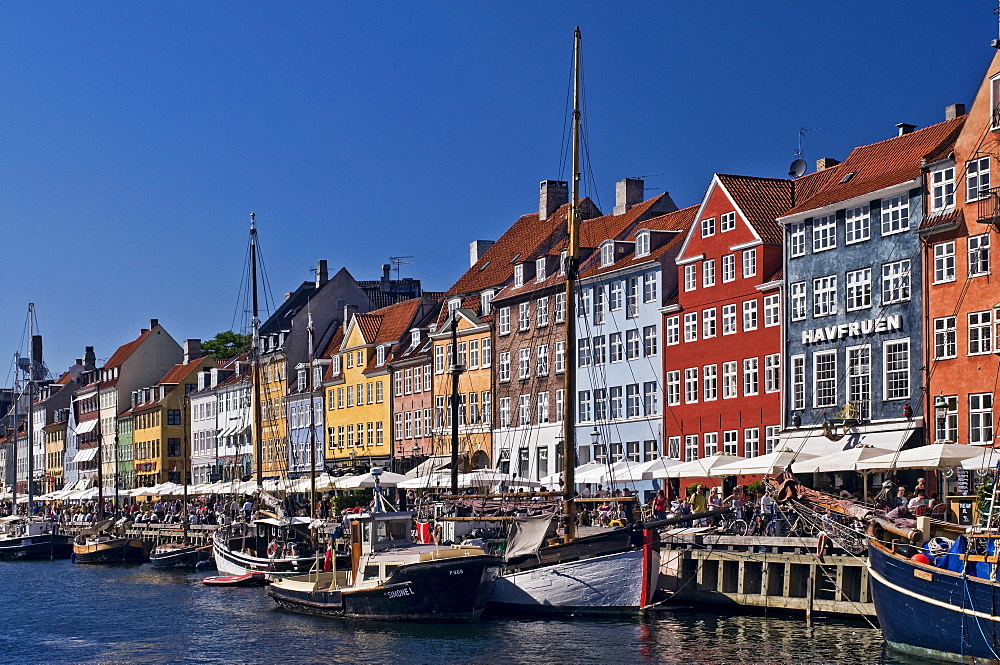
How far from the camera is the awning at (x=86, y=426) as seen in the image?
165 m

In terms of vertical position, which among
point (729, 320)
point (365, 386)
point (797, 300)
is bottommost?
point (365, 386)

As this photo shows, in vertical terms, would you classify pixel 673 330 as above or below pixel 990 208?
below

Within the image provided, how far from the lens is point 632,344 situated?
271ft

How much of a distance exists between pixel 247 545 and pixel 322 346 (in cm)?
5232

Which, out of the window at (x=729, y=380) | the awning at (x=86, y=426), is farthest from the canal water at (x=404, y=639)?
the awning at (x=86, y=426)

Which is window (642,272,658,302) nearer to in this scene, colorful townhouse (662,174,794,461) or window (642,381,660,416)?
colorful townhouse (662,174,794,461)

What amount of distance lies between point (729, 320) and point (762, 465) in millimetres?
21803

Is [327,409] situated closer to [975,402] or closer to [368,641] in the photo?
[975,402]

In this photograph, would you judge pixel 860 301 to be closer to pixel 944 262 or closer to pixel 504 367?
pixel 944 262

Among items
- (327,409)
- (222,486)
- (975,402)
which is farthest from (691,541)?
(327,409)

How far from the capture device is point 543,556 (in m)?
47.9

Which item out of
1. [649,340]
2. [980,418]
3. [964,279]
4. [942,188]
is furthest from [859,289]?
[649,340]

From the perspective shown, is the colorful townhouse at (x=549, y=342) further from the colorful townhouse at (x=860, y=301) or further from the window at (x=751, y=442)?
the colorful townhouse at (x=860, y=301)

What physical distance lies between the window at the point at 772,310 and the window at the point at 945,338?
10351 millimetres
